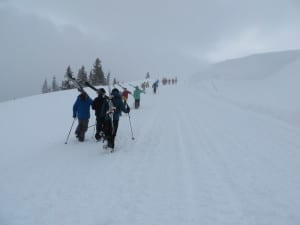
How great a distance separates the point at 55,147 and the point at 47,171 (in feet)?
9.70

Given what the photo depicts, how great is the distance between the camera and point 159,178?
5844 mm

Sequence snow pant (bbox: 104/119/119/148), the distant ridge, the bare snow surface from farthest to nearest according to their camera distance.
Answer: the distant ridge, snow pant (bbox: 104/119/119/148), the bare snow surface

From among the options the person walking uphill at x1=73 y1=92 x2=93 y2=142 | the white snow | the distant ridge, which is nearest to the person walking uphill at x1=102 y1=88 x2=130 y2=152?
the white snow

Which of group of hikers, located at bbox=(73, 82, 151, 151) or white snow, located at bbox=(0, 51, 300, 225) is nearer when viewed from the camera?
white snow, located at bbox=(0, 51, 300, 225)

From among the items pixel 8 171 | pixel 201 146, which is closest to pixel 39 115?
pixel 8 171

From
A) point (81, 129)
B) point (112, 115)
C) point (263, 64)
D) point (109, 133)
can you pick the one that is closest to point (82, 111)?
point (81, 129)

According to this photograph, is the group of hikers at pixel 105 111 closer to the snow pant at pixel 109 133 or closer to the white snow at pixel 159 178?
the snow pant at pixel 109 133

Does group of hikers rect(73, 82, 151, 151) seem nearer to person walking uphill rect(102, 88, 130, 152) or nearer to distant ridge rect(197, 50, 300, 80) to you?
person walking uphill rect(102, 88, 130, 152)

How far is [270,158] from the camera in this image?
710 cm

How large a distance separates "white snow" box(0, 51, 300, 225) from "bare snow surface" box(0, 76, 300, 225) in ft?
0.06

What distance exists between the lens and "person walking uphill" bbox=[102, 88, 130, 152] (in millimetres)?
8305

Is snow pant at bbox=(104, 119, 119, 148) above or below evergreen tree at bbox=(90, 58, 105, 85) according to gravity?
below

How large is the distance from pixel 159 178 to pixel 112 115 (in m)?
3.49

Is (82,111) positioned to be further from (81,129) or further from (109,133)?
(109,133)
